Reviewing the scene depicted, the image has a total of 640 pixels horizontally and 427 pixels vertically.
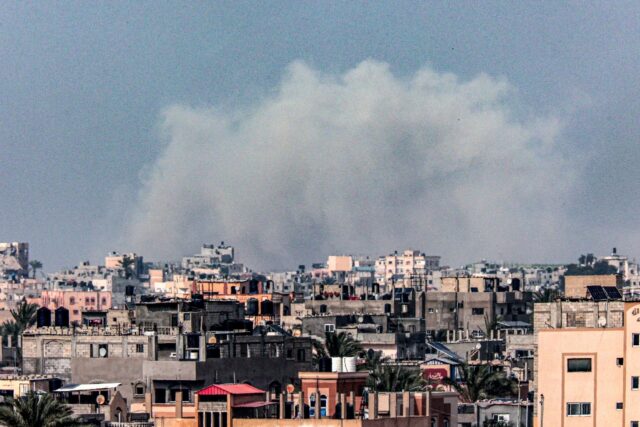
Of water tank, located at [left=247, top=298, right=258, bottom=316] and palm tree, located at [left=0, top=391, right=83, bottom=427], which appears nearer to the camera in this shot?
palm tree, located at [left=0, top=391, right=83, bottom=427]

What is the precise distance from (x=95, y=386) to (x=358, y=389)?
14.6 m

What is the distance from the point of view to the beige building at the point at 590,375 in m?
86.9

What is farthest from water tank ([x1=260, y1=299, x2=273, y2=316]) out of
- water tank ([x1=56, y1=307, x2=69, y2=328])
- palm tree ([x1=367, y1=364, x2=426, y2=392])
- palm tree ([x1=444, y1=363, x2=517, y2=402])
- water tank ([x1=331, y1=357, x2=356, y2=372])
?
water tank ([x1=331, y1=357, x2=356, y2=372])

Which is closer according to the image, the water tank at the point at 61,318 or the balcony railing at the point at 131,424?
Result: the balcony railing at the point at 131,424

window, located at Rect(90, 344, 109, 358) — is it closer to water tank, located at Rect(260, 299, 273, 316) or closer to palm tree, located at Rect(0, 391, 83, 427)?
palm tree, located at Rect(0, 391, 83, 427)

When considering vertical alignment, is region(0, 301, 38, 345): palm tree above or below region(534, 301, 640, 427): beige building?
above

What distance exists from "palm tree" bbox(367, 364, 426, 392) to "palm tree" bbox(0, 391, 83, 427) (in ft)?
89.6

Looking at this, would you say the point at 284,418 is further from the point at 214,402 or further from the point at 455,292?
the point at 455,292

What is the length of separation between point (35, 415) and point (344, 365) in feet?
65.1

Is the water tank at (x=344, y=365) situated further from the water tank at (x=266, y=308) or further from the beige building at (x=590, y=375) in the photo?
the water tank at (x=266, y=308)

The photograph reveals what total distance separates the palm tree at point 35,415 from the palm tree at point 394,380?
89.6 ft

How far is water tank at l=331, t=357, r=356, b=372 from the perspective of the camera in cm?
9169

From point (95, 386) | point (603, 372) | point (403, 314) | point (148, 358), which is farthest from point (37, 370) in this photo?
point (403, 314)

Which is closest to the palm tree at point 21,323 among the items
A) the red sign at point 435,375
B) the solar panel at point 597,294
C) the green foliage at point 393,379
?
the red sign at point 435,375
